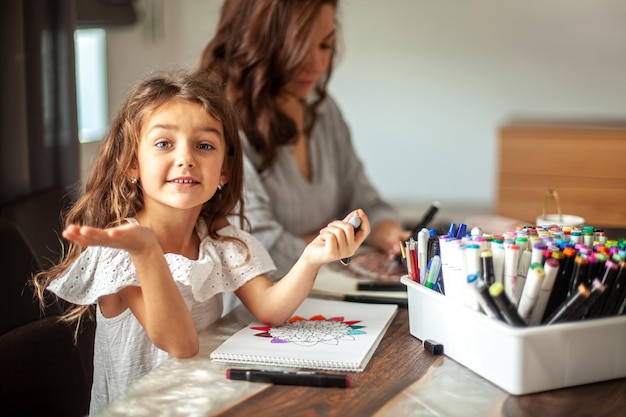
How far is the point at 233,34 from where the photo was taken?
6.52 feet

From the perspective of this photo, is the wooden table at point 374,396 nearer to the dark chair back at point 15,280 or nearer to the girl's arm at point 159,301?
the girl's arm at point 159,301

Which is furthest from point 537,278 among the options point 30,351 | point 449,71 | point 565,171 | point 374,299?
point 449,71

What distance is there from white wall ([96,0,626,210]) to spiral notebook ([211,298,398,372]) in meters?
2.30

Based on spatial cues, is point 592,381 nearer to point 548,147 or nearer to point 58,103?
point 58,103

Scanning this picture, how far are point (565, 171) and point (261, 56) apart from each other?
1.57 metres

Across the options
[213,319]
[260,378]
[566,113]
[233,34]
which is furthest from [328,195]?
[566,113]

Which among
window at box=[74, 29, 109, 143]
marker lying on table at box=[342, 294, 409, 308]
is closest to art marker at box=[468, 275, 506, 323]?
marker lying on table at box=[342, 294, 409, 308]

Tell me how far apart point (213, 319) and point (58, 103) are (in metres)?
1.13

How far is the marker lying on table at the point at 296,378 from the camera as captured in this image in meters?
1.07

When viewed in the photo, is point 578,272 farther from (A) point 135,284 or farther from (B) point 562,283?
(A) point 135,284

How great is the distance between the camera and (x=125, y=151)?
1352 mm

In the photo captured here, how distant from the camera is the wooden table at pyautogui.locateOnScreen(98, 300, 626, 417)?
3.28 ft

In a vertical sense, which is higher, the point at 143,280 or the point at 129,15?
the point at 129,15

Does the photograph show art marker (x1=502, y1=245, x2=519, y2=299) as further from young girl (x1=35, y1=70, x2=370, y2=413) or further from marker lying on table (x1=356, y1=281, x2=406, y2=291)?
marker lying on table (x1=356, y1=281, x2=406, y2=291)
